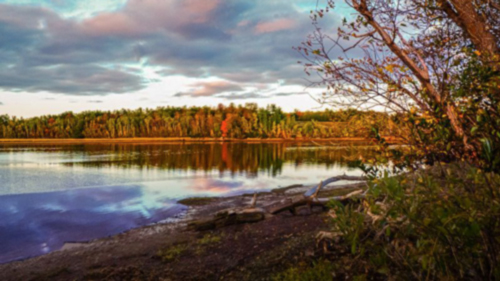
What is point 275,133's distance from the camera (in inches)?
6855

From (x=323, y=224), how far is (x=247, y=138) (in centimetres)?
16570

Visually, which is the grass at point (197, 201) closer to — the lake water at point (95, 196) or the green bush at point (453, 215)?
the lake water at point (95, 196)

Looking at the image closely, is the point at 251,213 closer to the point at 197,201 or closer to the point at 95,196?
the point at 197,201

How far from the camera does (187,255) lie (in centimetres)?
1109

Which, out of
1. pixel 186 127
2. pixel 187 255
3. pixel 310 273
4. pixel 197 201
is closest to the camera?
pixel 310 273

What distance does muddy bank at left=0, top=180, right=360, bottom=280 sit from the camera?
9.15 m

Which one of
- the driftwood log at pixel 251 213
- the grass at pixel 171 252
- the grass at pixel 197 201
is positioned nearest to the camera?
the grass at pixel 171 252

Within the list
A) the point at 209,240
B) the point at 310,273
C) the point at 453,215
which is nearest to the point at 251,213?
the point at 209,240

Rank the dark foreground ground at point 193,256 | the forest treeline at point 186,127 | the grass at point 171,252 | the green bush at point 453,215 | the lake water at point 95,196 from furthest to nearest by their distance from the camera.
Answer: the forest treeline at point 186,127 → the lake water at point 95,196 → the grass at point 171,252 → the dark foreground ground at point 193,256 → the green bush at point 453,215

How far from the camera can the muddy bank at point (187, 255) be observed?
9.15 metres

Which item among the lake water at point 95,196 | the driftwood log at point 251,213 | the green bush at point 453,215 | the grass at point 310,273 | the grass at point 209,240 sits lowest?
the lake water at point 95,196

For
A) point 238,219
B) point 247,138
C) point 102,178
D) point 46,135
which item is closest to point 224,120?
point 247,138

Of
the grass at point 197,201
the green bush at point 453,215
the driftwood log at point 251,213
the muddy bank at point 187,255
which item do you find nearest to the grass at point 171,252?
the muddy bank at point 187,255

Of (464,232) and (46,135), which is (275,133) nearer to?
(46,135)
